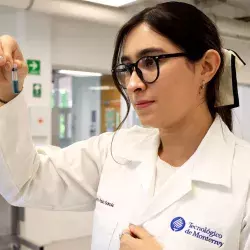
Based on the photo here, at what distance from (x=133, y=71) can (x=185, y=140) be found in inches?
11.3

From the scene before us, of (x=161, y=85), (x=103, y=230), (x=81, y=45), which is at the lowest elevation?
(x=103, y=230)

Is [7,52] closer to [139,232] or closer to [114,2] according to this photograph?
[139,232]

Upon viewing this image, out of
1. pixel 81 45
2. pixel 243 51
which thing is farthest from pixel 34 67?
pixel 243 51

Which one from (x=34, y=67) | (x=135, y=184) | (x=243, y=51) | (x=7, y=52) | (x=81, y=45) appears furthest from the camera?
(x=243, y=51)

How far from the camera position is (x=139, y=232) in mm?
1079

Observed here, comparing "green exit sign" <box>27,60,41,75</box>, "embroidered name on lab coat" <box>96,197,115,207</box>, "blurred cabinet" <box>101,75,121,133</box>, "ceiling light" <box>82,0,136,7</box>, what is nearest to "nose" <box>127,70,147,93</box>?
"embroidered name on lab coat" <box>96,197,115,207</box>

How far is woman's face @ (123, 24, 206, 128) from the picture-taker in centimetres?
105

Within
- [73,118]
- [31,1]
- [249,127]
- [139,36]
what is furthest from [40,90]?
[249,127]

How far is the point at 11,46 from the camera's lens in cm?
104

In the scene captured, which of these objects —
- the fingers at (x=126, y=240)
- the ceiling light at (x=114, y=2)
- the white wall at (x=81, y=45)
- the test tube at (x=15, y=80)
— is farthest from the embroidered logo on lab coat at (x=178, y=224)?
the white wall at (x=81, y=45)

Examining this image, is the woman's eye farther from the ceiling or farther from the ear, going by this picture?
the ceiling

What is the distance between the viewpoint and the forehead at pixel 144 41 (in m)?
1.06

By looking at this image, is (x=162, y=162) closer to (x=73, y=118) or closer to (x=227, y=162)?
(x=227, y=162)

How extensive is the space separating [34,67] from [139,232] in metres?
3.39
